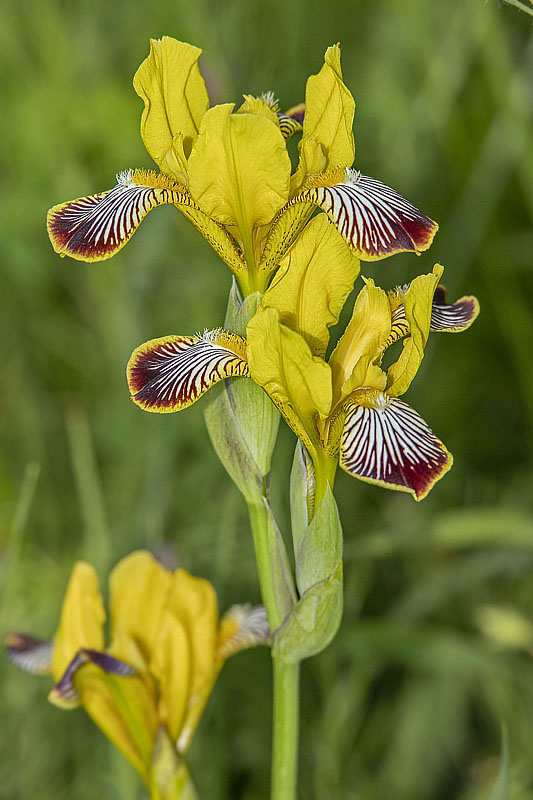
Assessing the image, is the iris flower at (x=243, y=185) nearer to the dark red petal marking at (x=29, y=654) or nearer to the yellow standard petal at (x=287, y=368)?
the yellow standard petal at (x=287, y=368)

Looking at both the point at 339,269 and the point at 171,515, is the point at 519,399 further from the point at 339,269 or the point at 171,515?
the point at 339,269

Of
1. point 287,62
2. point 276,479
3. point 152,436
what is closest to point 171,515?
point 152,436

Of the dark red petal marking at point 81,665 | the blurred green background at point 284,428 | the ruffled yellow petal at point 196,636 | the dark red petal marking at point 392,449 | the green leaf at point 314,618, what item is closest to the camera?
the dark red petal marking at point 392,449

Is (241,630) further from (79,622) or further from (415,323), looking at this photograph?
(415,323)

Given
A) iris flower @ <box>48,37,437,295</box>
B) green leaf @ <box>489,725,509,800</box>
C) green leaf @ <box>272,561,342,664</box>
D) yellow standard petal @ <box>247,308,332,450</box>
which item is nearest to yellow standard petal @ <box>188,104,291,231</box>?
iris flower @ <box>48,37,437,295</box>

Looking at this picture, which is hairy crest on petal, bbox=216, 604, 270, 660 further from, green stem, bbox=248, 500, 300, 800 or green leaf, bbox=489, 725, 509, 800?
green leaf, bbox=489, 725, 509, 800

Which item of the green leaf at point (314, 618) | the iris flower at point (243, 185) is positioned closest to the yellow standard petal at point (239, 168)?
the iris flower at point (243, 185)
